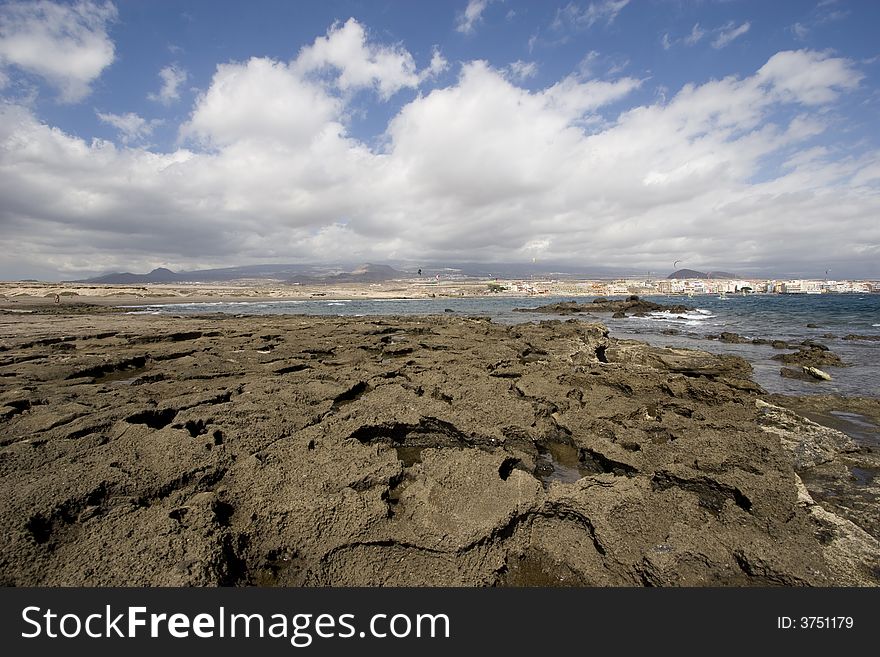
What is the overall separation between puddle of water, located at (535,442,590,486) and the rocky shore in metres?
0.03

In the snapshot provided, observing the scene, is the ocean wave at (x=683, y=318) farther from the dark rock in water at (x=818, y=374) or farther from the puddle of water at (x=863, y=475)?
the puddle of water at (x=863, y=475)

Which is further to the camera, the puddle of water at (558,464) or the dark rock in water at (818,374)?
the dark rock in water at (818,374)

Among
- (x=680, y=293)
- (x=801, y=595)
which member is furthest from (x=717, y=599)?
(x=680, y=293)

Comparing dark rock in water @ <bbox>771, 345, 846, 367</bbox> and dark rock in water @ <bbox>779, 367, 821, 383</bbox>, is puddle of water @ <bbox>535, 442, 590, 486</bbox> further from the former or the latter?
dark rock in water @ <bbox>771, 345, 846, 367</bbox>

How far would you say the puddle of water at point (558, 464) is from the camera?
516cm

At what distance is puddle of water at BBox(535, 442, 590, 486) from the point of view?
5.16 metres

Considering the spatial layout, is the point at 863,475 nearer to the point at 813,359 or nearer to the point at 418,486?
the point at 418,486

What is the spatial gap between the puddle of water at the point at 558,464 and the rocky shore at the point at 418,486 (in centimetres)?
3

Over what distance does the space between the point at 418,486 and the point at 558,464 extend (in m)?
2.27

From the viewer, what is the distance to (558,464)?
552 centimetres

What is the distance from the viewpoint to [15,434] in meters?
5.26

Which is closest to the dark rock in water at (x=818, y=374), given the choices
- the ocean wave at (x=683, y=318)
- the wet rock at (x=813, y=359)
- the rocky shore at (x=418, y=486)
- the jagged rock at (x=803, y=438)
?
the wet rock at (x=813, y=359)

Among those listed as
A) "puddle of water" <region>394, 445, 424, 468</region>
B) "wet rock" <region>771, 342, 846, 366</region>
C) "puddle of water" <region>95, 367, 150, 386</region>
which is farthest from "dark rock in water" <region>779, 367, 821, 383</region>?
"puddle of water" <region>95, 367, 150, 386</region>

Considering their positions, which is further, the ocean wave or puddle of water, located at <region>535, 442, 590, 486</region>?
the ocean wave
